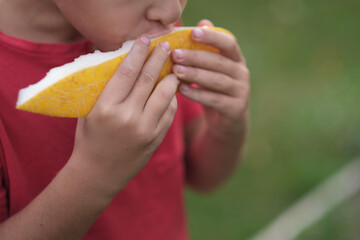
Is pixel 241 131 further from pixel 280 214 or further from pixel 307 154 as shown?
pixel 307 154

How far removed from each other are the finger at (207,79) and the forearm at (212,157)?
0.18 metres

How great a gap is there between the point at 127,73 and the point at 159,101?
0.10 meters

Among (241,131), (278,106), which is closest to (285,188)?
(278,106)

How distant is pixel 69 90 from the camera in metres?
0.87

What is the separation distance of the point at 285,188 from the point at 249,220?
0.35 meters

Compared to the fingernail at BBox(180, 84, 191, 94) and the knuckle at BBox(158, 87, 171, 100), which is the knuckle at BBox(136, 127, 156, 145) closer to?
the knuckle at BBox(158, 87, 171, 100)

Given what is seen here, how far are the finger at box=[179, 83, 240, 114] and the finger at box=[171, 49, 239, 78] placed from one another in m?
0.07

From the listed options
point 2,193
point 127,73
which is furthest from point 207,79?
point 2,193

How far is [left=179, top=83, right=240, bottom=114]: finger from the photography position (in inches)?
45.9

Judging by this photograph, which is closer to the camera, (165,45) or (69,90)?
(69,90)

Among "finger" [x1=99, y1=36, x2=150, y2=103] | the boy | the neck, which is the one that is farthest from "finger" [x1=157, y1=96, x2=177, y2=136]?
the neck

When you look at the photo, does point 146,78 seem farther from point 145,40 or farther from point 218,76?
point 218,76

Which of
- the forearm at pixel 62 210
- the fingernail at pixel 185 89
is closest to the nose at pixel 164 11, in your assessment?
the fingernail at pixel 185 89

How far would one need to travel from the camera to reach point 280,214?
266 cm
